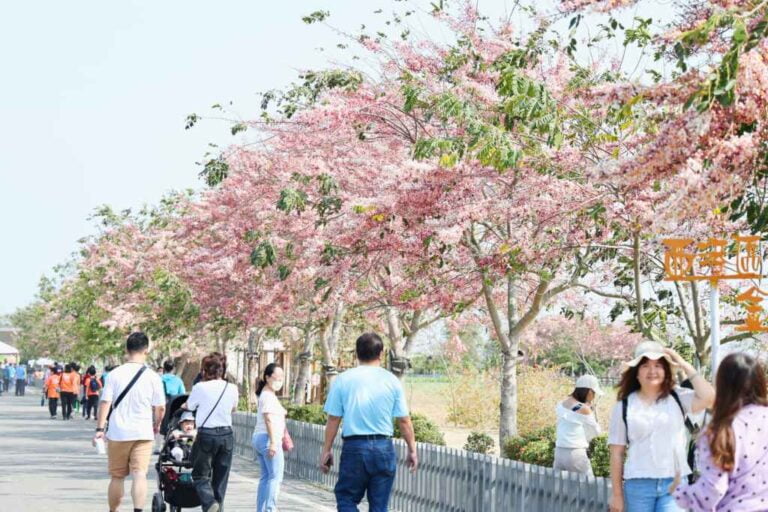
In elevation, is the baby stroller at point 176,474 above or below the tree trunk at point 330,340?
below

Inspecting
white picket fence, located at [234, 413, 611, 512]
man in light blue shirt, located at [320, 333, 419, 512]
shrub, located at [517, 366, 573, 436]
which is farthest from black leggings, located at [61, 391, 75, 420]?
man in light blue shirt, located at [320, 333, 419, 512]

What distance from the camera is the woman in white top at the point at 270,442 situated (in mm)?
11734

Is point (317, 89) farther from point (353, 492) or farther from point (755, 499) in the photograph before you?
point (755, 499)

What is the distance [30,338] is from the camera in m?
110

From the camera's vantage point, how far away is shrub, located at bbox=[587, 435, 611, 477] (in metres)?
13.0

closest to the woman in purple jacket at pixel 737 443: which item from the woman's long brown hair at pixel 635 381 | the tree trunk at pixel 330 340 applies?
the woman's long brown hair at pixel 635 381

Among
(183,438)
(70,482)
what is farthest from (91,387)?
(183,438)

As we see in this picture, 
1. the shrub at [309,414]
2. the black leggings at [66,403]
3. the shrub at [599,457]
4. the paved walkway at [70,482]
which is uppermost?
the black leggings at [66,403]

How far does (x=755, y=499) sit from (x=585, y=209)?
8.03m

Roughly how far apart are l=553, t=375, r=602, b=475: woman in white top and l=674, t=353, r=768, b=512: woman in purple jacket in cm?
529

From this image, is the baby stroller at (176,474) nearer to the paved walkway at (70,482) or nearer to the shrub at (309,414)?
the paved walkway at (70,482)

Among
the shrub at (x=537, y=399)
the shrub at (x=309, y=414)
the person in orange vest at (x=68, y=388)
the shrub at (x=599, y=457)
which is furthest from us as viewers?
the person in orange vest at (x=68, y=388)

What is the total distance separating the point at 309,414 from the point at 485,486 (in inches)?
432

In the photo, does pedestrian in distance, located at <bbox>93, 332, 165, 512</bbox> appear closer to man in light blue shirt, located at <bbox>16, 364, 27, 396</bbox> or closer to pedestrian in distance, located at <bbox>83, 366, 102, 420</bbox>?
pedestrian in distance, located at <bbox>83, 366, 102, 420</bbox>
